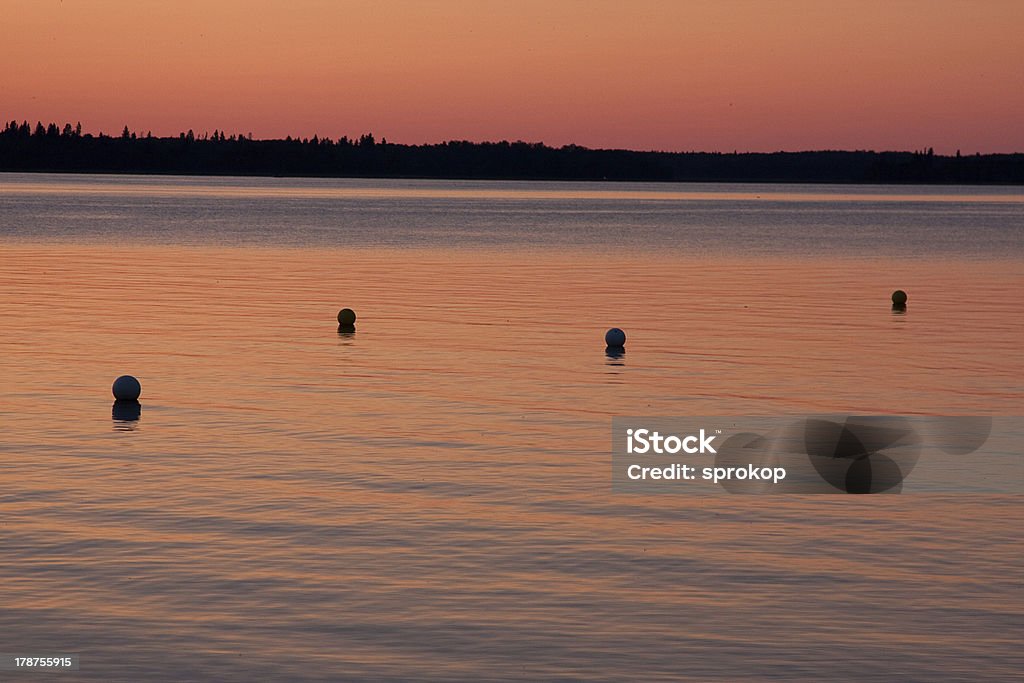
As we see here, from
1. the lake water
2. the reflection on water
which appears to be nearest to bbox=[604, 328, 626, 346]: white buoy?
the lake water

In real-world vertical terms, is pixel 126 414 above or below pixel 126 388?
below

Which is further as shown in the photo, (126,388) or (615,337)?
(615,337)

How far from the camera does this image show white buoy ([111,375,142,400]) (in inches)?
1031

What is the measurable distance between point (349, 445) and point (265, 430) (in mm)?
1914

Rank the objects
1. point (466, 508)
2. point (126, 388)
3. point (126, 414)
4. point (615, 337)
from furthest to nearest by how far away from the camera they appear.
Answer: point (615, 337) < point (126, 388) < point (126, 414) < point (466, 508)

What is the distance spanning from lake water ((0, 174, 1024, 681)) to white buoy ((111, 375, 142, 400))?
1.77 feet

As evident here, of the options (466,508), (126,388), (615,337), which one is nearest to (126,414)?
(126,388)

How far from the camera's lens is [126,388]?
2630cm

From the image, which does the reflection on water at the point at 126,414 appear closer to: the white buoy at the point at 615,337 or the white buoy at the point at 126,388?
the white buoy at the point at 126,388

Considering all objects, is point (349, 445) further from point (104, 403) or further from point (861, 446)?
point (861, 446)

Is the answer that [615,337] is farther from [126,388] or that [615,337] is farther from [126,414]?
[126,414]

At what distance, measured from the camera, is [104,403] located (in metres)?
26.7

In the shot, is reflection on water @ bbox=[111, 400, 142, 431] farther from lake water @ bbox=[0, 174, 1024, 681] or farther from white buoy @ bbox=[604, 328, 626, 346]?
white buoy @ bbox=[604, 328, 626, 346]

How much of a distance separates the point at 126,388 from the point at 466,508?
9.87 m
